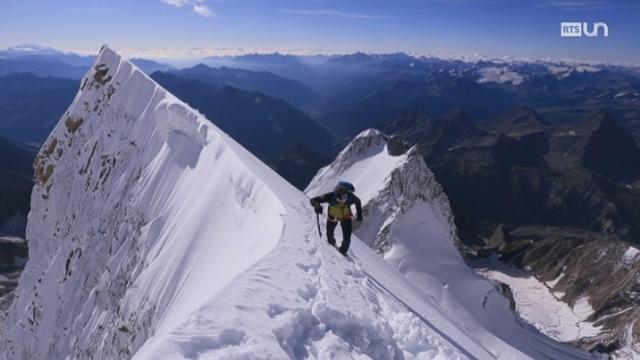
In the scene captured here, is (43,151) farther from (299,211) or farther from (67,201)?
(299,211)

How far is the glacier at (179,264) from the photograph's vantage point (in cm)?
1198

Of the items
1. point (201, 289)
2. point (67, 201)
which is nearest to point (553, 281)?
point (67, 201)

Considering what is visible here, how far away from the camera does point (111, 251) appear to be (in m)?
36.8

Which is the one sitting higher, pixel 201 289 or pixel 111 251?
pixel 201 289

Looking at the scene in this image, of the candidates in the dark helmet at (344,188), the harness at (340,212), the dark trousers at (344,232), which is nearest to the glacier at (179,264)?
the dark trousers at (344,232)

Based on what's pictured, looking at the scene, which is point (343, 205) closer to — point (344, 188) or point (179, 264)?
point (344, 188)

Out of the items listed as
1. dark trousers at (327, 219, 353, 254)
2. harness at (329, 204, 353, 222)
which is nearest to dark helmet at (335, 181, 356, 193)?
harness at (329, 204, 353, 222)

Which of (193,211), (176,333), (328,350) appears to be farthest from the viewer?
(193,211)

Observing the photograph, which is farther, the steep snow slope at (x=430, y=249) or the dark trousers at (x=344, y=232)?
the steep snow slope at (x=430, y=249)

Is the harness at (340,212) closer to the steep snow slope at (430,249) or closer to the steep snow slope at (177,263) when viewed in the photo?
the steep snow slope at (177,263)

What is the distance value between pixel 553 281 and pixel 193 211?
116 m

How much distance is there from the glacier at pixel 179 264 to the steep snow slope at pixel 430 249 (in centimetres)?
457

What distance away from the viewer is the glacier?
1198cm

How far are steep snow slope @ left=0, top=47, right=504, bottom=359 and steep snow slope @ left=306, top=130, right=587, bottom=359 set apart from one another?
949 cm
